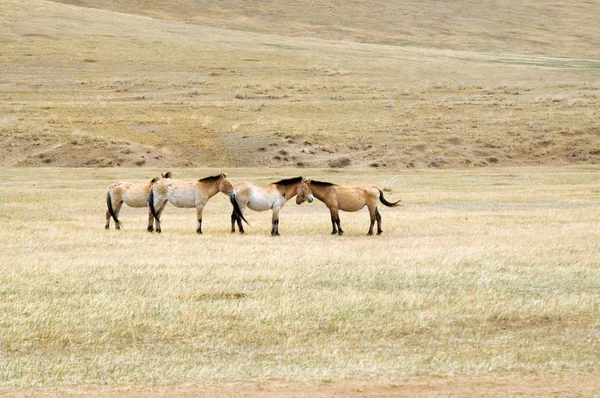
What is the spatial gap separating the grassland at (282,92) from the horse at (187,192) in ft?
82.9

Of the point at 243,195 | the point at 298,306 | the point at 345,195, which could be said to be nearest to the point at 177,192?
the point at 243,195

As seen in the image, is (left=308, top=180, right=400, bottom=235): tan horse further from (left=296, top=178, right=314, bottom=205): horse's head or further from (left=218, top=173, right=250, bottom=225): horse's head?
(left=218, top=173, right=250, bottom=225): horse's head

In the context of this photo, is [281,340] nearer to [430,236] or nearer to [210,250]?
[210,250]

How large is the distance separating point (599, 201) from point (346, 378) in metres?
22.1

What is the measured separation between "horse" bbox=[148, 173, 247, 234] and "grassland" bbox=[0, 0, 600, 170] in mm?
25281

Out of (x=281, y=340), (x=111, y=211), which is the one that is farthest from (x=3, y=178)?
(x=281, y=340)

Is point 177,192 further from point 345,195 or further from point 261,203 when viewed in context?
point 345,195

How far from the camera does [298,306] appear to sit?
12.2 m

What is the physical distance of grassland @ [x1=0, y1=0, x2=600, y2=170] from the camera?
163 ft

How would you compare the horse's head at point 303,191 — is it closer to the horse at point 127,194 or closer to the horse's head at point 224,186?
the horse's head at point 224,186

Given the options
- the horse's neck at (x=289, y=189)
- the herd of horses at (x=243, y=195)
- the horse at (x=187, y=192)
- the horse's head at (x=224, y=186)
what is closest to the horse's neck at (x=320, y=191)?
the herd of horses at (x=243, y=195)

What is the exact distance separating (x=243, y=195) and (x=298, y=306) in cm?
919

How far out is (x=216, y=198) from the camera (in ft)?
106

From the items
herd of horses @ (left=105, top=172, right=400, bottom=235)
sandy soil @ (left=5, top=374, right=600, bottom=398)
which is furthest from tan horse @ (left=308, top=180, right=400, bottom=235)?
sandy soil @ (left=5, top=374, right=600, bottom=398)
